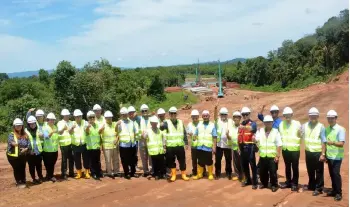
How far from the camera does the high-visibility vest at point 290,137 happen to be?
7926 millimetres

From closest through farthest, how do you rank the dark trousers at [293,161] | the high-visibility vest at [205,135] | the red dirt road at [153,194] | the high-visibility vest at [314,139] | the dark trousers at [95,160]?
the high-visibility vest at [314,139] → the red dirt road at [153,194] → the dark trousers at [293,161] → the high-visibility vest at [205,135] → the dark trousers at [95,160]

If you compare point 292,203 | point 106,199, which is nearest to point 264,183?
point 292,203

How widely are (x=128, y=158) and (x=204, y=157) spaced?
1964 mm

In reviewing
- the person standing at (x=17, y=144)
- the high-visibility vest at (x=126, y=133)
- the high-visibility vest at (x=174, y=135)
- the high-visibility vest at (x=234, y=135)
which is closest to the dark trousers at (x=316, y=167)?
the high-visibility vest at (x=234, y=135)

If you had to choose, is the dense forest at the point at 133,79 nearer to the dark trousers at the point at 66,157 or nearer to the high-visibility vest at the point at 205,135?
the dark trousers at the point at 66,157

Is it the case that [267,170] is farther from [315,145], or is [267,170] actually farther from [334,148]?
[334,148]

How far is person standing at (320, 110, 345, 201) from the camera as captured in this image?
7.33 metres

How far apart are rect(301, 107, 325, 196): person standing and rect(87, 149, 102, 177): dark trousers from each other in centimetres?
503

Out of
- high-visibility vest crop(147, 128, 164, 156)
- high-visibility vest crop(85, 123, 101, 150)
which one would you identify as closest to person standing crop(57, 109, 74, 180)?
high-visibility vest crop(85, 123, 101, 150)

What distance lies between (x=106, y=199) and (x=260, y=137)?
12.1 ft

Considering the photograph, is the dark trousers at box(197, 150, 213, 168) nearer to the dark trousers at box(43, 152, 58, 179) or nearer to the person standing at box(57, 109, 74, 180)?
the person standing at box(57, 109, 74, 180)

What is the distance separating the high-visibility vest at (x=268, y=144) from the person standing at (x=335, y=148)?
0.98 m

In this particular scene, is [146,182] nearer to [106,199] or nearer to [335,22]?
[106,199]

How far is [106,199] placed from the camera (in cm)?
839
